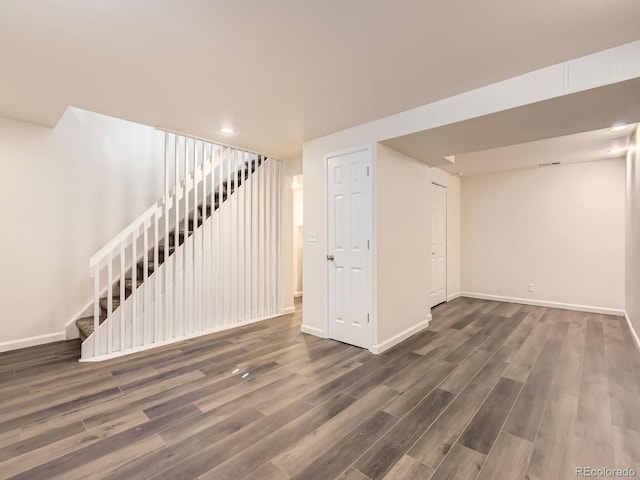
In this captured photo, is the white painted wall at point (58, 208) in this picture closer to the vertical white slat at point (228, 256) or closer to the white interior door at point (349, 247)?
the vertical white slat at point (228, 256)

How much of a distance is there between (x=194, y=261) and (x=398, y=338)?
2.58m

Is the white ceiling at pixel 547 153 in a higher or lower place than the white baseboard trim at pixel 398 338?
higher

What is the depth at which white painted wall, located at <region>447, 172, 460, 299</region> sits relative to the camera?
5.76 metres

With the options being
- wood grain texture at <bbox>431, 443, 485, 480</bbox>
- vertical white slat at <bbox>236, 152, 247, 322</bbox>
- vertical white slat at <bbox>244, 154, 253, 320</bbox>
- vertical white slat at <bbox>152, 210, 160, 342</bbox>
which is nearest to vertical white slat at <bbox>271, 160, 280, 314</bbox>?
vertical white slat at <bbox>244, 154, 253, 320</bbox>

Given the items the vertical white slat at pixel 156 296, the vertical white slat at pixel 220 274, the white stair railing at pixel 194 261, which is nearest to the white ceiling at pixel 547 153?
the white stair railing at pixel 194 261

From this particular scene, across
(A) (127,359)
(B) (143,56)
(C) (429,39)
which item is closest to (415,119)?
(C) (429,39)

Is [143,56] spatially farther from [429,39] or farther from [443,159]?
[443,159]

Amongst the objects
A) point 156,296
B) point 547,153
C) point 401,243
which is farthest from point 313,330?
point 547,153

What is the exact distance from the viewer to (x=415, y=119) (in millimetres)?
2787

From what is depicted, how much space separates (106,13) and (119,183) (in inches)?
110

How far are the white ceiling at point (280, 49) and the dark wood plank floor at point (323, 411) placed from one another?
239cm

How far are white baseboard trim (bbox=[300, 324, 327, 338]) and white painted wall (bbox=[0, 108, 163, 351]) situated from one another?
2.68 m

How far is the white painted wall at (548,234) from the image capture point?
464 cm

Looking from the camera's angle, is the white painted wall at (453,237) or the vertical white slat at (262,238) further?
the white painted wall at (453,237)
